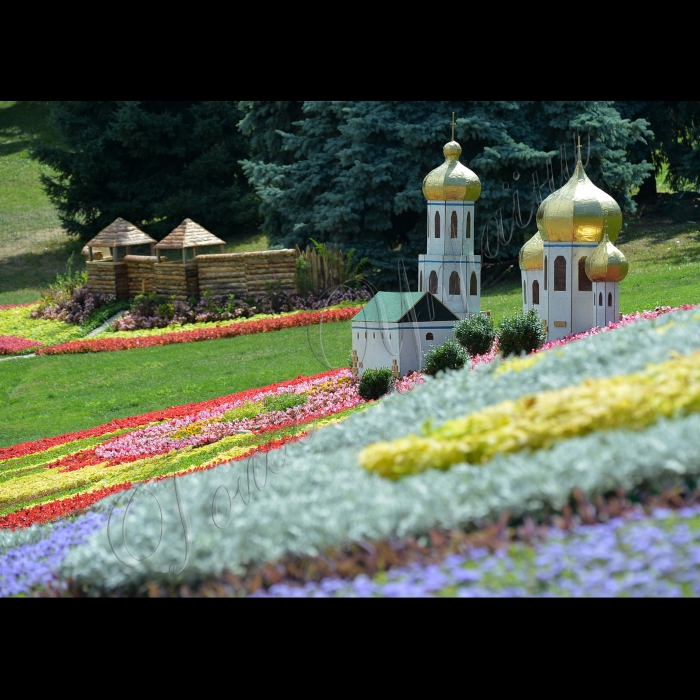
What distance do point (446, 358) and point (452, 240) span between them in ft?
11.2

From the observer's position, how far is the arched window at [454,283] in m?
18.4

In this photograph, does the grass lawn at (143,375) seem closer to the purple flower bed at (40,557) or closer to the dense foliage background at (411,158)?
the dense foliage background at (411,158)

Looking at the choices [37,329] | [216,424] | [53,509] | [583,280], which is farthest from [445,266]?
[37,329]

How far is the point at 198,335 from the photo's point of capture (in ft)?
78.9

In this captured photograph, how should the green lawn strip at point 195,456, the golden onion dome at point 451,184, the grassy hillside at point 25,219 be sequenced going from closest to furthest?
the green lawn strip at point 195,456, the golden onion dome at point 451,184, the grassy hillside at point 25,219

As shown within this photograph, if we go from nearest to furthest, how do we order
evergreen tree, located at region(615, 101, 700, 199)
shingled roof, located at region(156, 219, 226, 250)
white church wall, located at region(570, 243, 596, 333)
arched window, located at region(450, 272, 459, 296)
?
white church wall, located at region(570, 243, 596, 333) → arched window, located at region(450, 272, 459, 296) → shingled roof, located at region(156, 219, 226, 250) → evergreen tree, located at region(615, 101, 700, 199)

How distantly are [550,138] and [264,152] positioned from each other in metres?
9.78

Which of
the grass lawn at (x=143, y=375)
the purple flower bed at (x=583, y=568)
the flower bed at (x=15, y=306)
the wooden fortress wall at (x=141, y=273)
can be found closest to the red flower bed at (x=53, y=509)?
the grass lawn at (x=143, y=375)

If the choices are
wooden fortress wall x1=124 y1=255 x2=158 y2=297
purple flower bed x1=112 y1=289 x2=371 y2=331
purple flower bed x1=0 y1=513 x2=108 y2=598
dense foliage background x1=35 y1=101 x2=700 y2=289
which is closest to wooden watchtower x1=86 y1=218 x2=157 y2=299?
wooden fortress wall x1=124 y1=255 x2=158 y2=297

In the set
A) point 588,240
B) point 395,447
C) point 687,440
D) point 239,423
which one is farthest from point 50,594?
point 588,240

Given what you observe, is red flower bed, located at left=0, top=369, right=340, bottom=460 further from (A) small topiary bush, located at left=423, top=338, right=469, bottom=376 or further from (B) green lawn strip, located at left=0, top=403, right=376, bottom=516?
(A) small topiary bush, located at left=423, top=338, right=469, bottom=376

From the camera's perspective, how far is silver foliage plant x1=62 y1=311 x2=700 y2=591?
6266mm

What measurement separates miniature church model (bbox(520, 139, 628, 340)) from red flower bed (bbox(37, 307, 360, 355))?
7901mm

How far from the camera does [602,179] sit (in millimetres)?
27672
